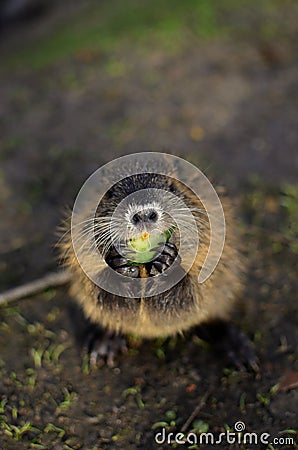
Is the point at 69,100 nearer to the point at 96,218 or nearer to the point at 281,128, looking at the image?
the point at 281,128

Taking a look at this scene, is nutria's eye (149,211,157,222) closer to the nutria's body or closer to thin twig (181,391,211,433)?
the nutria's body

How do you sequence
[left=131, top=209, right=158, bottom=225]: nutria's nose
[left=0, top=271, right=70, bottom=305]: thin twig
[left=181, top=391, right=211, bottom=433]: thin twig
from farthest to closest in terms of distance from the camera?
[left=0, top=271, right=70, bottom=305]: thin twig < [left=181, top=391, right=211, bottom=433]: thin twig < [left=131, top=209, right=158, bottom=225]: nutria's nose

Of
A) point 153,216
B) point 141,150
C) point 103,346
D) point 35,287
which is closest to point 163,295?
point 153,216

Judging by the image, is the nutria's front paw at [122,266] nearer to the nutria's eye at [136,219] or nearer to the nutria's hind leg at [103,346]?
the nutria's eye at [136,219]

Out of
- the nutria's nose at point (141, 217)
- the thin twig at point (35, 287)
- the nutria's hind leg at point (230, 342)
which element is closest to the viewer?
the nutria's nose at point (141, 217)

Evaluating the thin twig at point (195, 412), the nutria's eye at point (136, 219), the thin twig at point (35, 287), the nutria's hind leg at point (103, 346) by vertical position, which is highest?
the thin twig at point (35, 287)

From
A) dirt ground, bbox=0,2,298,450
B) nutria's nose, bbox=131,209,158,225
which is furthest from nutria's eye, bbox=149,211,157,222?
dirt ground, bbox=0,2,298,450

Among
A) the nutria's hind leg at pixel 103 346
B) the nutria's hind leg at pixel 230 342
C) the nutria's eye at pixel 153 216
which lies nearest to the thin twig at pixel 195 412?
the nutria's hind leg at pixel 230 342
